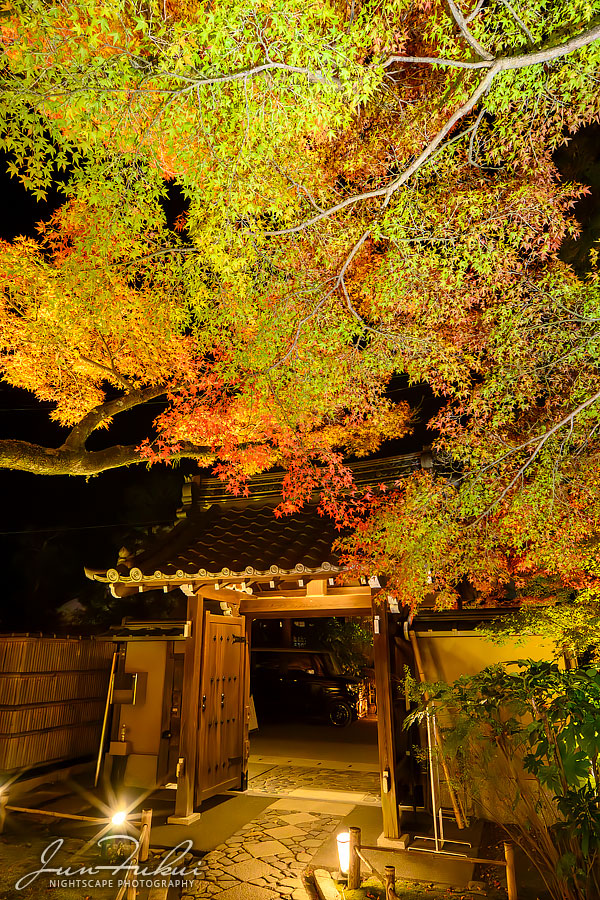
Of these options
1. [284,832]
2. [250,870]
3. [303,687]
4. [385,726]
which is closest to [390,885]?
[250,870]

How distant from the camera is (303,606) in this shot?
→ 9438 millimetres

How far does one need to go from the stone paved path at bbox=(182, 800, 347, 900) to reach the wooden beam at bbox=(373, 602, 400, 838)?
913 millimetres

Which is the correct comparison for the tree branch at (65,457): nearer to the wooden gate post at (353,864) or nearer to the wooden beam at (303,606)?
the wooden beam at (303,606)

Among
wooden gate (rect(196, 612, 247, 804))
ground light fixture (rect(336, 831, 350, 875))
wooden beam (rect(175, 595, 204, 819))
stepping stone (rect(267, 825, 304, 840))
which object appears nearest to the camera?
ground light fixture (rect(336, 831, 350, 875))

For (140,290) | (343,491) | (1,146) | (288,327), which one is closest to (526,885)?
(343,491)

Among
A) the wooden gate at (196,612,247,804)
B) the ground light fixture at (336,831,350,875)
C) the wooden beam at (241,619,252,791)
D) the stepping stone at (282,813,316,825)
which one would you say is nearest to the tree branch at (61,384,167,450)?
the wooden gate at (196,612,247,804)

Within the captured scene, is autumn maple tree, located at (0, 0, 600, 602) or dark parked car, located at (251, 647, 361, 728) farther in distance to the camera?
dark parked car, located at (251, 647, 361, 728)

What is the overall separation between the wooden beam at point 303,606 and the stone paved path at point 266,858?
296 centimetres

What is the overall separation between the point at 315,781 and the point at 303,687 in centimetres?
622

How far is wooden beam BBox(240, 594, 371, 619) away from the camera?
8.88 meters

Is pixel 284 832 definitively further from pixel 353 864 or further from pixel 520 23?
pixel 520 23

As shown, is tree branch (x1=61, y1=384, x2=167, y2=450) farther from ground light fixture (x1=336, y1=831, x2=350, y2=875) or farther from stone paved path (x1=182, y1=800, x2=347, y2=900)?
ground light fixture (x1=336, y1=831, x2=350, y2=875)

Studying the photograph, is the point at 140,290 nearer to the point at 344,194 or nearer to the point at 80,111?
the point at 344,194

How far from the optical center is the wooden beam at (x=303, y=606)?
888 centimetres
